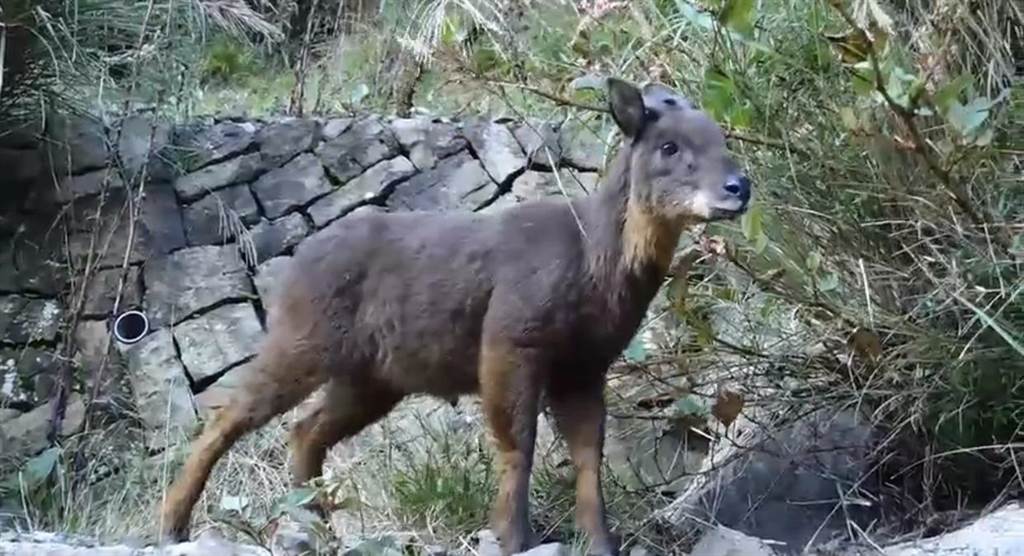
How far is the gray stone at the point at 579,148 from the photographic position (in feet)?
23.3

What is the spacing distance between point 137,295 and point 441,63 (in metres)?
2.54

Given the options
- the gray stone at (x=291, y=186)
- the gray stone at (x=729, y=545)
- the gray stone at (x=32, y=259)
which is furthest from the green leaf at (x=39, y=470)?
the gray stone at (x=729, y=545)

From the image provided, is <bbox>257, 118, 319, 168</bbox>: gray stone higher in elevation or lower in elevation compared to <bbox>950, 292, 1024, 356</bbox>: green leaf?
lower

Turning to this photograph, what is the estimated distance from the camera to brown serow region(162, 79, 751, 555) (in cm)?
432

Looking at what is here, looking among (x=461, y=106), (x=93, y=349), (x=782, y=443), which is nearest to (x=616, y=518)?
(x=782, y=443)

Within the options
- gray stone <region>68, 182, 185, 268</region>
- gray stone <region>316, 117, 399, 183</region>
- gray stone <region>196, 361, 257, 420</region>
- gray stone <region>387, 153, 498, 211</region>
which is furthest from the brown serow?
gray stone <region>316, 117, 399, 183</region>

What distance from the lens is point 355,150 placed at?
7.96 m

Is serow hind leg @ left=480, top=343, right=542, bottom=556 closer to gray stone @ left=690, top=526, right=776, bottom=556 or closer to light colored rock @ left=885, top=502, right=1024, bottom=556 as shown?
gray stone @ left=690, top=526, right=776, bottom=556

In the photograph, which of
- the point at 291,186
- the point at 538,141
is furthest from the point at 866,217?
the point at 291,186

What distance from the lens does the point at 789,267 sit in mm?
5113

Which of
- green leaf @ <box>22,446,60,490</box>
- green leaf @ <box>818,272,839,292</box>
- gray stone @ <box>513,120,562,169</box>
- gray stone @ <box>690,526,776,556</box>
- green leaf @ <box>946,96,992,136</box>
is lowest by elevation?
green leaf @ <box>22,446,60,490</box>

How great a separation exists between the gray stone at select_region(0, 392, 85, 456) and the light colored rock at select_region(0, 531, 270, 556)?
2.57 m

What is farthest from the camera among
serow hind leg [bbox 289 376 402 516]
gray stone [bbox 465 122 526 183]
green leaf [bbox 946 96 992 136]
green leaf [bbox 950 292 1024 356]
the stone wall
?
gray stone [bbox 465 122 526 183]

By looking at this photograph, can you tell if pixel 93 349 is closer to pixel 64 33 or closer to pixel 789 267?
pixel 64 33
